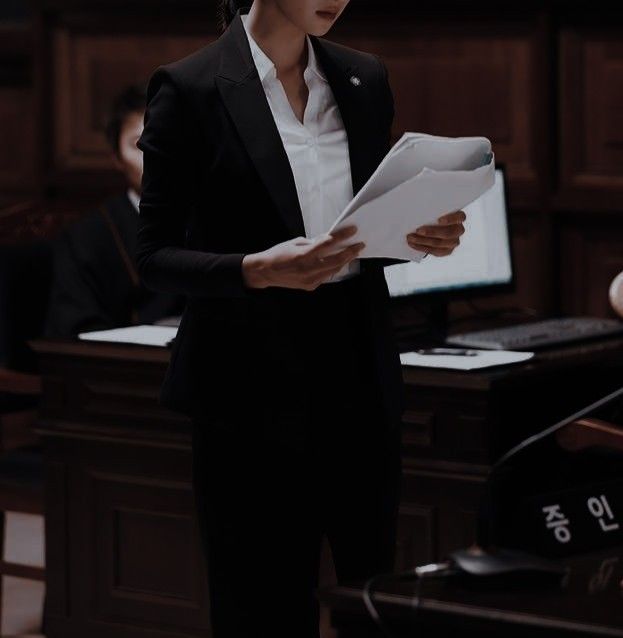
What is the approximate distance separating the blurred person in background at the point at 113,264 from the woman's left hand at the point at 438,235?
2.00 m

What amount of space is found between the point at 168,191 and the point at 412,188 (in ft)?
1.23

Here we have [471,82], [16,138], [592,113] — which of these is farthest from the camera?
[16,138]

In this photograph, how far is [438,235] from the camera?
7.20ft

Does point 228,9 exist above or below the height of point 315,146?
above

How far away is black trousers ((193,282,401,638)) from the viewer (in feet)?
7.35

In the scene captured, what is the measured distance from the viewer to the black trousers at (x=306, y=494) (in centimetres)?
224

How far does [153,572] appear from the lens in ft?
11.7

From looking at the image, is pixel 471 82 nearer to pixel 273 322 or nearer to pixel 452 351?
pixel 452 351

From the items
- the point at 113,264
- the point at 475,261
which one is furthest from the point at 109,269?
the point at 475,261

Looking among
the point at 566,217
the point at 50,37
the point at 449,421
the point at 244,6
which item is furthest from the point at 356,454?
the point at 50,37

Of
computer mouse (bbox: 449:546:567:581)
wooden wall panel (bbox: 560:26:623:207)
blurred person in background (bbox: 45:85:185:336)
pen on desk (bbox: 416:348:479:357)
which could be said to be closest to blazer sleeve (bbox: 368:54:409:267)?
computer mouse (bbox: 449:546:567:581)

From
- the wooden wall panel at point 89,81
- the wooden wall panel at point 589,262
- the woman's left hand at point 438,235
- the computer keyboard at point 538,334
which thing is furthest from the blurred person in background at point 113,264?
the woman's left hand at point 438,235

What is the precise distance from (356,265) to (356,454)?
0.27 metres

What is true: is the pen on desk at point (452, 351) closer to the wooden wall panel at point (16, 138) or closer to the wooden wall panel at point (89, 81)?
the wooden wall panel at point (89, 81)
